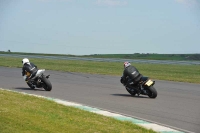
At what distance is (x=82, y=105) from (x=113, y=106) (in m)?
0.91

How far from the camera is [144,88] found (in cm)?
1692

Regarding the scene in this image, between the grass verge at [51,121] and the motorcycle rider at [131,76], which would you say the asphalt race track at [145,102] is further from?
the grass verge at [51,121]

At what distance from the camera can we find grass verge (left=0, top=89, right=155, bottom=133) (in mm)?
9125

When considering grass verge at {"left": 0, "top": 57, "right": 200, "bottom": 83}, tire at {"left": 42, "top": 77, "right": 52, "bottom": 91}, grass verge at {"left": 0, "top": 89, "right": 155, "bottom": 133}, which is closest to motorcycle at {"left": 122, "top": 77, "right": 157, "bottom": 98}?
tire at {"left": 42, "top": 77, "right": 52, "bottom": 91}

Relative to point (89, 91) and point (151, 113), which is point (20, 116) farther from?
point (89, 91)

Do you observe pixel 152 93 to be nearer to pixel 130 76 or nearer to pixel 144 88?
pixel 144 88

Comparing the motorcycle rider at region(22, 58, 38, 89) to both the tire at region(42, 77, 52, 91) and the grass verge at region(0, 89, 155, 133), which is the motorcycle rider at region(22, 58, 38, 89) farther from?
the grass verge at region(0, 89, 155, 133)

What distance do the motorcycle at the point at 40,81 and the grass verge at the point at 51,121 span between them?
5.94 metres

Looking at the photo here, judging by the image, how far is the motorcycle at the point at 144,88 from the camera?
16.6 m

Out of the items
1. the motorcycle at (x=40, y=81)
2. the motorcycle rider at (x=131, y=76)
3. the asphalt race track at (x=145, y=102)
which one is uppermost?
the motorcycle rider at (x=131, y=76)

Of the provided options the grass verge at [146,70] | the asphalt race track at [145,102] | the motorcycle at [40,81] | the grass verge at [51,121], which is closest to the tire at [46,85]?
the motorcycle at [40,81]

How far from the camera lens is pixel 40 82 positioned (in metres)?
18.6

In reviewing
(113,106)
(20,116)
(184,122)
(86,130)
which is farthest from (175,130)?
(113,106)

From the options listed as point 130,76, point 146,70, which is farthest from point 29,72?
point 146,70
